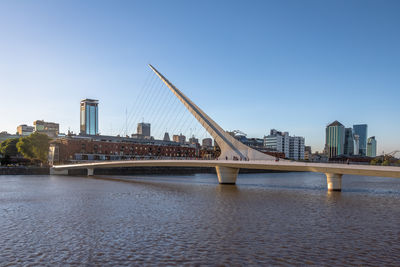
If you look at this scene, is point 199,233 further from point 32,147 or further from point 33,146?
point 32,147

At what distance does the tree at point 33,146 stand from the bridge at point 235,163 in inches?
663

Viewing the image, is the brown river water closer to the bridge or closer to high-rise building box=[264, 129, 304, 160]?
the bridge

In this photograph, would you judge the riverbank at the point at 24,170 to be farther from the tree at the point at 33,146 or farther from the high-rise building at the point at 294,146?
the high-rise building at the point at 294,146

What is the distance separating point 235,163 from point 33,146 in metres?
57.6

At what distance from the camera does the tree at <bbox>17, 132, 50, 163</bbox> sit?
268 feet

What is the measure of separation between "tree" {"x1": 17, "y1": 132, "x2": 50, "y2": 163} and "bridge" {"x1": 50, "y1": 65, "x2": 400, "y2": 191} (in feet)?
55.2

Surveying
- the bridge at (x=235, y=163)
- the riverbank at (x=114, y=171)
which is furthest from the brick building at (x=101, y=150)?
the bridge at (x=235, y=163)

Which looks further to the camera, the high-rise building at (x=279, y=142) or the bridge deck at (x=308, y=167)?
the high-rise building at (x=279, y=142)

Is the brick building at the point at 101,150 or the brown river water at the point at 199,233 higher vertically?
the brick building at the point at 101,150

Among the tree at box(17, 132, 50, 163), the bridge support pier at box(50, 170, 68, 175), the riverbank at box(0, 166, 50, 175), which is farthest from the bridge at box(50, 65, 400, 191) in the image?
the tree at box(17, 132, 50, 163)

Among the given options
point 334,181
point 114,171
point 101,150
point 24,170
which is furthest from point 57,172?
point 334,181

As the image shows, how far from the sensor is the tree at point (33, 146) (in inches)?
3219

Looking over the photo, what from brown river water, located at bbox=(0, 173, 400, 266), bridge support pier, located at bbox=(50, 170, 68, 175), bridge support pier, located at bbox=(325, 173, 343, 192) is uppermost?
bridge support pier, located at bbox=(325, 173, 343, 192)

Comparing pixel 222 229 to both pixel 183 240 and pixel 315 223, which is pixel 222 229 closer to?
pixel 183 240
